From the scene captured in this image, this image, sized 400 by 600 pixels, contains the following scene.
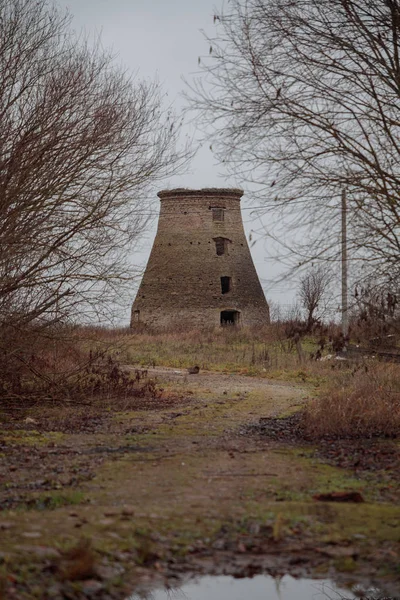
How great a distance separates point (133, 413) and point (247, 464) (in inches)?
188

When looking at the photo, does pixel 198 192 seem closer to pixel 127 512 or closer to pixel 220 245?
pixel 220 245

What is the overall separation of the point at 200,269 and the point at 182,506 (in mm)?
35192

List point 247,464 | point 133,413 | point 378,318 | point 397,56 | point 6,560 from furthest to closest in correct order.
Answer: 1. point 133,413
2. point 378,318
3. point 397,56
4. point 247,464
5. point 6,560

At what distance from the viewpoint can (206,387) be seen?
1627 cm

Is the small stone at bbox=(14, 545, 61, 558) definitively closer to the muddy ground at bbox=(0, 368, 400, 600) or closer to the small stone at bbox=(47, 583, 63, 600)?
the muddy ground at bbox=(0, 368, 400, 600)

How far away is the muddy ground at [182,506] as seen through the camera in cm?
471

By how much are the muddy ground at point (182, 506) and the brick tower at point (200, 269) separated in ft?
97.0

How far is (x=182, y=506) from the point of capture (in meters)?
6.00

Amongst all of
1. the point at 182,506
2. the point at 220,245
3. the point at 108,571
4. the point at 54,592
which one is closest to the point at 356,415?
the point at 182,506

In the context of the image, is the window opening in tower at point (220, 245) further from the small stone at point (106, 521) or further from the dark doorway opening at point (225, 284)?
the small stone at point (106, 521)

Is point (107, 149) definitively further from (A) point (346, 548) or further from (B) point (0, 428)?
(A) point (346, 548)

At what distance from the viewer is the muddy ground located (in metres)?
4.71

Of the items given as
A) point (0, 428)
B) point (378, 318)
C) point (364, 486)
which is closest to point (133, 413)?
point (0, 428)

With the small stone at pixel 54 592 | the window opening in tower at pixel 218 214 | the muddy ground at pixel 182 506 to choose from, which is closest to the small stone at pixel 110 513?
the muddy ground at pixel 182 506
